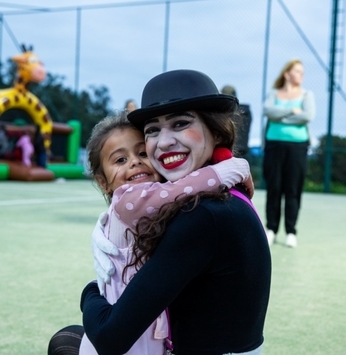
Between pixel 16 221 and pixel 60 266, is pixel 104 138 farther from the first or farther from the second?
pixel 16 221

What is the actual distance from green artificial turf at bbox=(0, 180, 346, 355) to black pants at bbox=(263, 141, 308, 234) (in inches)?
9.7

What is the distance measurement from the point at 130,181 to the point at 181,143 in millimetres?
262

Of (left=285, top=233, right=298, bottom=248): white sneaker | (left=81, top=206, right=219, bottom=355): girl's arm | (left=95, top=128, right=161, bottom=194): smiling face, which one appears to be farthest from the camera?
(left=285, top=233, right=298, bottom=248): white sneaker

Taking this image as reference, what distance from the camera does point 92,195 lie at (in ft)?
32.9

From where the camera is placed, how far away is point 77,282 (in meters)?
3.62

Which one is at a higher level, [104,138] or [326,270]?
[104,138]

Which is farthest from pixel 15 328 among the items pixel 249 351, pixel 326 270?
pixel 326 270

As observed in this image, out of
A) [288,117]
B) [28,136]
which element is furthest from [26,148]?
[288,117]

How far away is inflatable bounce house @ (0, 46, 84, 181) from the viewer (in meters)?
12.9

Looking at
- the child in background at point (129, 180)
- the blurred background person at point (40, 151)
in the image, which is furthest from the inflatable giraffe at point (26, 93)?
the child in background at point (129, 180)

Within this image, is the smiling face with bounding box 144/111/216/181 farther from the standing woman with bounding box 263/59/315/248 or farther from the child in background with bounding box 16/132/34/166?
the child in background with bounding box 16/132/34/166

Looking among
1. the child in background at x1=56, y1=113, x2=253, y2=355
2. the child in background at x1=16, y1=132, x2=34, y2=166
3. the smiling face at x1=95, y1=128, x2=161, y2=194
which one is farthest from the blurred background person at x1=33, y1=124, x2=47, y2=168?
the smiling face at x1=95, y1=128, x2=161, y2=194

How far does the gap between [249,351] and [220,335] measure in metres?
0.10

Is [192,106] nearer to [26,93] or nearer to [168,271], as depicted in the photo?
[168,271]
